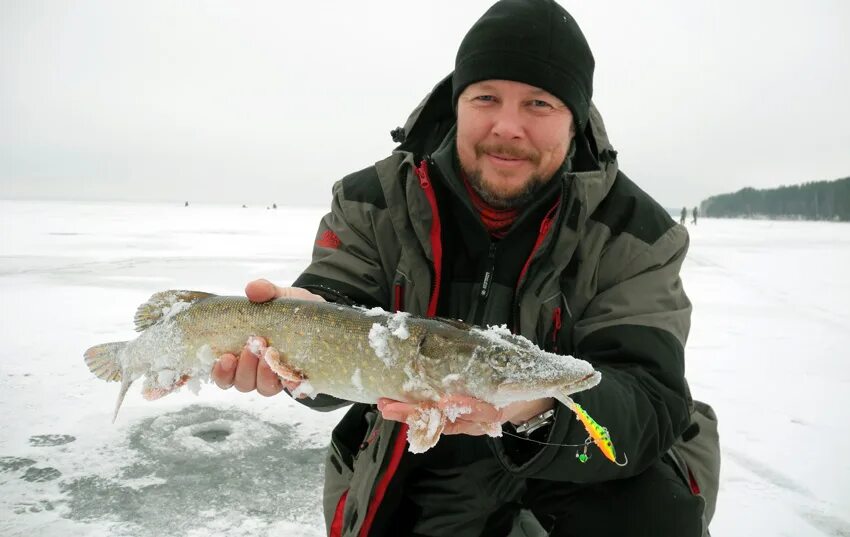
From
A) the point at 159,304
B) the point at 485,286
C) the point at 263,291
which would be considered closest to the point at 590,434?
the point at 485,286

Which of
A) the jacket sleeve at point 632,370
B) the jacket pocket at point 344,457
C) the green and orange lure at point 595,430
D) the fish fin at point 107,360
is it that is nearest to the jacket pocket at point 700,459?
the jacket sleeve at point 632,370

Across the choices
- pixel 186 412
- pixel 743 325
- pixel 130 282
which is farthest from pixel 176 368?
pixel 130 282

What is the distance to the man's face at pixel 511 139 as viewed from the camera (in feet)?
8.70

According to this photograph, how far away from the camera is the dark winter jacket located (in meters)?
2.08

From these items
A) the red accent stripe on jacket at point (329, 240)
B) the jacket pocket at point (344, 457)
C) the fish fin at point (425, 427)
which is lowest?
the jacket pocket at point (344, 457)

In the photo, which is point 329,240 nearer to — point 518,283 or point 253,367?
point 253,367

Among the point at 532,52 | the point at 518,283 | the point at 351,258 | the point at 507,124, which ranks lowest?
the point at 518,283

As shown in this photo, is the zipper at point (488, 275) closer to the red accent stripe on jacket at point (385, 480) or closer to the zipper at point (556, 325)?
the zipper at point (556, 325)

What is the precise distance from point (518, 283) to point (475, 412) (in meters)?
0.79

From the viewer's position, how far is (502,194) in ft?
8.91

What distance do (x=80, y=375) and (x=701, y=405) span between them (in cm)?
462

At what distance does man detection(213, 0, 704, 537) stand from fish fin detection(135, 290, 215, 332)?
1.42 feet

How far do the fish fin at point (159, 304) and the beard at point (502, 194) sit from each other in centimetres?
134

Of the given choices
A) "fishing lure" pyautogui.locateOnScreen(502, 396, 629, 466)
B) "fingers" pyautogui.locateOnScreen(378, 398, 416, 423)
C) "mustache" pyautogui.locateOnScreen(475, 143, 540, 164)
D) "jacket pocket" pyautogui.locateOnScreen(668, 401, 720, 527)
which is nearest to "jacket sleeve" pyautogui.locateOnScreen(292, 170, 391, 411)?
"mustache" pyautogui.locateOnScreen(475, 143, 540, 164)
